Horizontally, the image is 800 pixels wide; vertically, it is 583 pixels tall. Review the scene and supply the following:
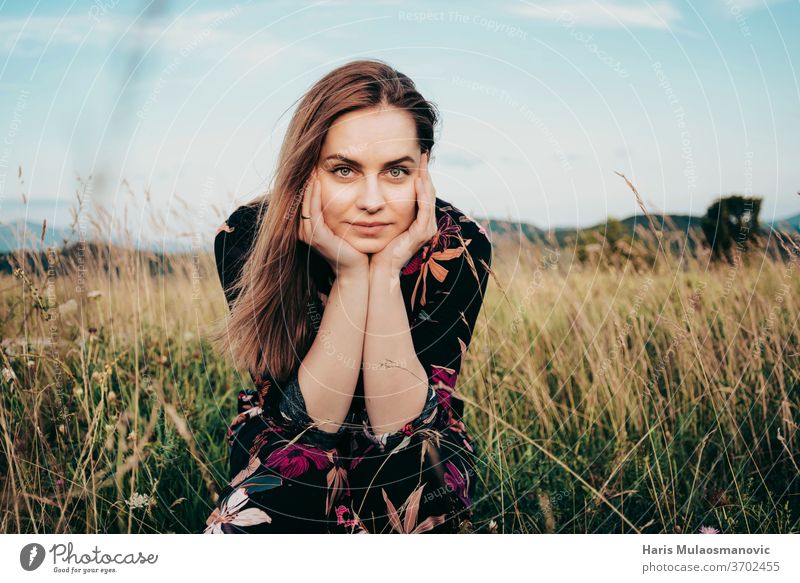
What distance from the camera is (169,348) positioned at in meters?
2.46

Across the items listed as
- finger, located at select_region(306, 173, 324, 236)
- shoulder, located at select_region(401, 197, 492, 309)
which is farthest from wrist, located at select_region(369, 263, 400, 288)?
finger, located at select_region(306, 173, 324, 236)

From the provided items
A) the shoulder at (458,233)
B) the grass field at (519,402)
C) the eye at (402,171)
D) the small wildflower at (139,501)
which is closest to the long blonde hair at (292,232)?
the eye at (402,171)

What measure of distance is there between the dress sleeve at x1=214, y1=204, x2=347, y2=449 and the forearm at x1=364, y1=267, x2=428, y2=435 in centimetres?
15

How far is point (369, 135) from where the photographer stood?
5.98ft

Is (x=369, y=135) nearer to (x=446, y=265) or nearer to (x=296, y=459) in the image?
(x=446, y=265)

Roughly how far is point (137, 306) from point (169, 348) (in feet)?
0.67

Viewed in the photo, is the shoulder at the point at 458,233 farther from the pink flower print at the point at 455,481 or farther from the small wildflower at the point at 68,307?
the small wildflower at the point at 68,307

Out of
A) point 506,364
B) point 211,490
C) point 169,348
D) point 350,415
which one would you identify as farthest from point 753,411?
point 169,348

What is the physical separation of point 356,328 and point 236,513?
61 centimetres

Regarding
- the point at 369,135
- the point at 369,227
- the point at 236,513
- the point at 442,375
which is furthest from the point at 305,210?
the point at 236,513

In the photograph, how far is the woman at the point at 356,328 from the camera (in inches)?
69.9

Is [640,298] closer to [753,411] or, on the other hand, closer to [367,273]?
[753,411]

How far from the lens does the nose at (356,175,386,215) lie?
186 cm
